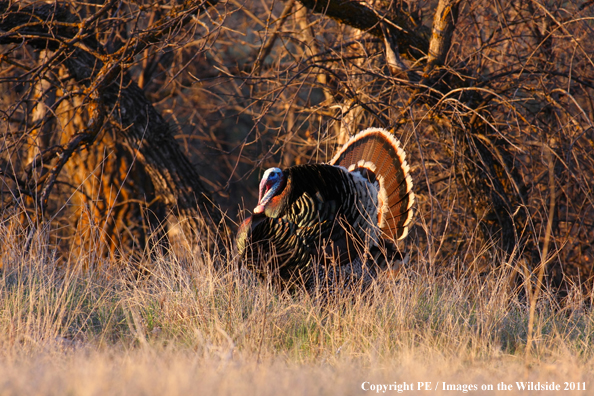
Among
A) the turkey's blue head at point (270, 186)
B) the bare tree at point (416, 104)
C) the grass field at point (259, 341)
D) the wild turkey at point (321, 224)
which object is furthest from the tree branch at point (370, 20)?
the grass field at point (259, 341)

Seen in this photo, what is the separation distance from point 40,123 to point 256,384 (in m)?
3.02

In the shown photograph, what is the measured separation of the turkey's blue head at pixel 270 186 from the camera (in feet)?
10.7

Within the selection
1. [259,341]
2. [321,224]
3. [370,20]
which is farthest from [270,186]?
[370,20]

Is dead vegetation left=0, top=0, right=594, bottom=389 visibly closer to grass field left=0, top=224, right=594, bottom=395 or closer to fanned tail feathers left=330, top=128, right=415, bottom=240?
grass field left=0, top=224, right=594, bottom=395

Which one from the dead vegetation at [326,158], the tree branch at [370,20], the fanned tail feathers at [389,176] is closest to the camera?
the dead vegetation at [326,158]

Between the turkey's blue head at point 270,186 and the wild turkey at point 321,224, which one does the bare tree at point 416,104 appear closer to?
the wild turkey at point 321,224

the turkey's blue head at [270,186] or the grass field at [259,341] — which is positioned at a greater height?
the turkey's blue head at [270,186]

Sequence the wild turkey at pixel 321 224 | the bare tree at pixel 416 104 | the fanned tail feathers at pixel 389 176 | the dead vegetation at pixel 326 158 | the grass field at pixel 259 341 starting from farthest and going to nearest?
the bare tree at pixel 416 104
the fanned tail feathers at pixel 389 176
the wild turkey at pixel 321 224
the dead vegetation at pixel 326 158
the grass field at pixel 259 341

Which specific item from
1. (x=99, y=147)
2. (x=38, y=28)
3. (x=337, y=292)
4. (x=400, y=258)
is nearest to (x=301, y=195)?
(x=337, y=292)

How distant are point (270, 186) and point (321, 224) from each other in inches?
14.8

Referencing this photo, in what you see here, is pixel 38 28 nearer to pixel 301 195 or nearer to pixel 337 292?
pixel 301 195

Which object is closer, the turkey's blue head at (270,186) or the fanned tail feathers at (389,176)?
the turkey's blue head at (270,186)

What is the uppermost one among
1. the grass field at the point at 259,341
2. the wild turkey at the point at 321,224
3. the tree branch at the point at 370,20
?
the tree branch at the point at 370,20

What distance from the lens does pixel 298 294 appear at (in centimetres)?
347
